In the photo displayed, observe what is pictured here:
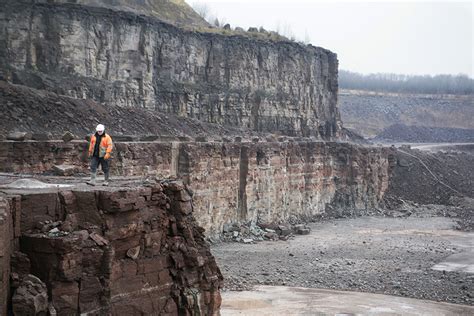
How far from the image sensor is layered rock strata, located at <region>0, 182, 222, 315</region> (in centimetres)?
1048

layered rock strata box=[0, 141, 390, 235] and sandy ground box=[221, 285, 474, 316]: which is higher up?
layered rock strata box=[0, 141, 390, 235]

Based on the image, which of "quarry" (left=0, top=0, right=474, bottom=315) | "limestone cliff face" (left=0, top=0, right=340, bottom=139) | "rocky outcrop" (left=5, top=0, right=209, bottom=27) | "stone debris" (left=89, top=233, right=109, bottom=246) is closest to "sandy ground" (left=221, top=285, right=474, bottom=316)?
"quarry" (left=0, top=0, right=474, bottom=315)

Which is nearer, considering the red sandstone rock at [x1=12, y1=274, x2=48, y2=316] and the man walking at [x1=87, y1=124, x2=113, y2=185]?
the red sandstone rock at [x1=12, y1=274, x2=48, y2=316]

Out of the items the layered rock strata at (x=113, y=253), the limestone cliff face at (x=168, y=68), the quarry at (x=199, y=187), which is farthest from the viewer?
the limestone cliff face at (x=168, y=68)

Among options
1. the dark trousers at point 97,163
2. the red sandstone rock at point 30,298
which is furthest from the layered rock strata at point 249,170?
the red sandstone rock at point 30,298

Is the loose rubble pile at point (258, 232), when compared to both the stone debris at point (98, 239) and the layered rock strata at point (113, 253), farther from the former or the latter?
the stone debris at point (98, 239)

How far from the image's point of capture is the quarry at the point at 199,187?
11.4 m

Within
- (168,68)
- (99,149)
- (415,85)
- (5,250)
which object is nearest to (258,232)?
(168,68)

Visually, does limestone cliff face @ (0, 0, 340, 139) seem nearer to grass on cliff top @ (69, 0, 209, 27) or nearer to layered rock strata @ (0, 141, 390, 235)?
grass on cliff top @ (69, 0, 209, 27)

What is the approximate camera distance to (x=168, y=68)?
58375mm

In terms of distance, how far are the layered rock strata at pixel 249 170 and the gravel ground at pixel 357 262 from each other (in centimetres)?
319

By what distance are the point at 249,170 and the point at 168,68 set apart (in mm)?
16239

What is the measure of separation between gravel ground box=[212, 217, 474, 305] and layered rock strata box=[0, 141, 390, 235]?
10.5ft

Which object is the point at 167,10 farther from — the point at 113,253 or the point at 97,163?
the point at 113,253
